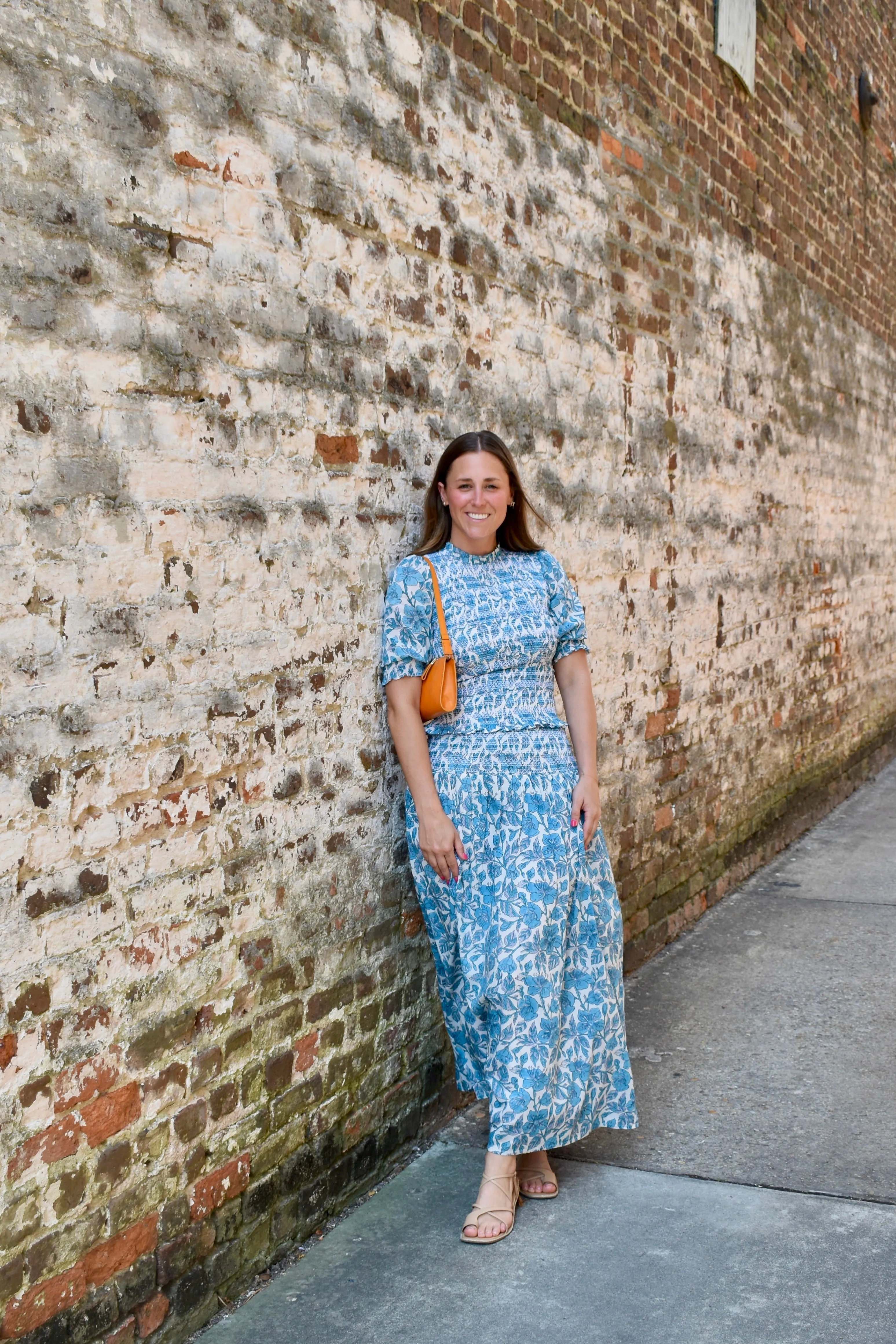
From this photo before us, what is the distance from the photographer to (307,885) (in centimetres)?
305

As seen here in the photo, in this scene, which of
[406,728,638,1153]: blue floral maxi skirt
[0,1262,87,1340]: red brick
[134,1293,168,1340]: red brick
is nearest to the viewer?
[0,1262,87,1340]: red brick

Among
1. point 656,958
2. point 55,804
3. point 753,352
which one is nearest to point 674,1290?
point 55,804

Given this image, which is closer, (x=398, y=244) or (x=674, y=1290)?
(x=674, y=1290)

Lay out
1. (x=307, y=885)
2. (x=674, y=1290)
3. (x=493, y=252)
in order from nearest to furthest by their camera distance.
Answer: (x=674, y=1290)
(x=307, y=885)
(x=493, y=252)

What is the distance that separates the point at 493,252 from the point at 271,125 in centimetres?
116

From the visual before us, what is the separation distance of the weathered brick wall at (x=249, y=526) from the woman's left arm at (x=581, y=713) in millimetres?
478

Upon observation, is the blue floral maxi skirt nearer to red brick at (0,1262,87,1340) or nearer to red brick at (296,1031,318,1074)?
red brick at (296,1031,318,1074)

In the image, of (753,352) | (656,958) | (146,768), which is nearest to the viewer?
(146,768)

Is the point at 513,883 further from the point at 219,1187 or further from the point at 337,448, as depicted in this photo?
the point at 337,448

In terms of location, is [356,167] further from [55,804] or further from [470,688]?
[55,804]

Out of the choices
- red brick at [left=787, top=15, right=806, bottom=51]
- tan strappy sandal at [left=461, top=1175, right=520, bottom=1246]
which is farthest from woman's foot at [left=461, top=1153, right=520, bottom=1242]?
red brick at [left=787, top=15, right=806, bottom=51]

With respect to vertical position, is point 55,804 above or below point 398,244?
below

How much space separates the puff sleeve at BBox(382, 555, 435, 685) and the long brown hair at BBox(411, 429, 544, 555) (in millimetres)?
93

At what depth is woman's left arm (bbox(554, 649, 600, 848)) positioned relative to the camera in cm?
337
